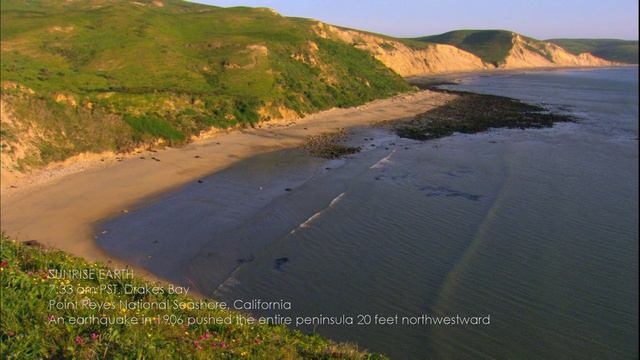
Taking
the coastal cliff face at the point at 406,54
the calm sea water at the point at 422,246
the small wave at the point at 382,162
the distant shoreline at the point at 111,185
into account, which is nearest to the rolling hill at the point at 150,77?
the distant shoreline at the point at 111,185

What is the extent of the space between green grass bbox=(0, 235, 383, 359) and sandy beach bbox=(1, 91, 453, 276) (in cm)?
954

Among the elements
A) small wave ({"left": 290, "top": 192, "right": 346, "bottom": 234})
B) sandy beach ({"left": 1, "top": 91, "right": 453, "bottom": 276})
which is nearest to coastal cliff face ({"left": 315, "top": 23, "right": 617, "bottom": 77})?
sandy beach ({"left": 1, "top": 91, "right": 453, "bottom": 276})

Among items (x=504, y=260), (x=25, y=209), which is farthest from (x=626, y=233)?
(x=25, y=209)

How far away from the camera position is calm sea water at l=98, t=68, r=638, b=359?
15.1 metres

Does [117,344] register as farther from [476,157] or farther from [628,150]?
[628,150]

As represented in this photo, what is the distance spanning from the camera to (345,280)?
18.0 m

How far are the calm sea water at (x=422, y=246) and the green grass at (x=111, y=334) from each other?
5.46 metres

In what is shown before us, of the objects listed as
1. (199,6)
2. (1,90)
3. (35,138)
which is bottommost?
(35,138)

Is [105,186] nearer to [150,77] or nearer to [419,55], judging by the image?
[150,77]

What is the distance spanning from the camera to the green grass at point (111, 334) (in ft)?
24.2

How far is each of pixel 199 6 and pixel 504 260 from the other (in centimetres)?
10901

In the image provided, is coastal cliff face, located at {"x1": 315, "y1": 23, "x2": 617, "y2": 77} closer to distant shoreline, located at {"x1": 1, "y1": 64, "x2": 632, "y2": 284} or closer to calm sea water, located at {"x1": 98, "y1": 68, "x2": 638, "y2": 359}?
distant shoreline, located at {"x1": 1, "y1": 64, "x2": 632, "y2": 284}

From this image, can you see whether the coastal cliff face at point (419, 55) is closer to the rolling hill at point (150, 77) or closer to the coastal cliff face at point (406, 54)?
the coastal cliff face at point (406, 54)

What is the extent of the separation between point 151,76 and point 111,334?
44.0 meters
